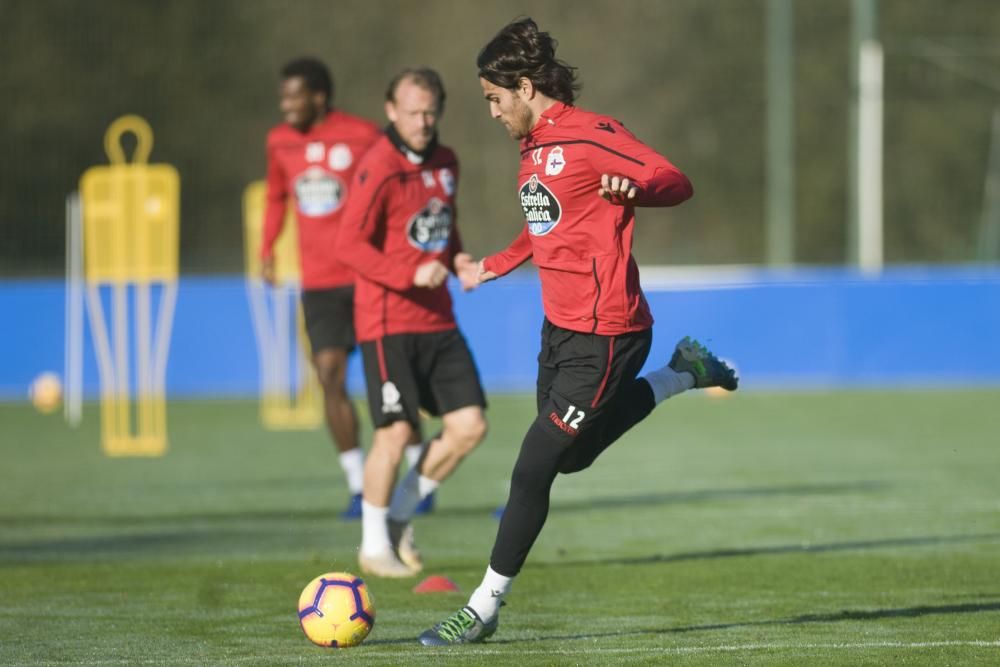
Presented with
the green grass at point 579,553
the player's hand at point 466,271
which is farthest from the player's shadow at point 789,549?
the player's hand at point 466,271

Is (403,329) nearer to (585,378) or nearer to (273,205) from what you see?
(585,378)

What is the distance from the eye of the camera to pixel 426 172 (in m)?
8.09

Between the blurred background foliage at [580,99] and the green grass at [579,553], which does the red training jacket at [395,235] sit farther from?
the blurred background foliage at [580,99]

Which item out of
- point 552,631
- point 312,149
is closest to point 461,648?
point 552,631

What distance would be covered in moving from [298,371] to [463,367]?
1356cm

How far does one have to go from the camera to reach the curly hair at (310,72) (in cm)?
1047

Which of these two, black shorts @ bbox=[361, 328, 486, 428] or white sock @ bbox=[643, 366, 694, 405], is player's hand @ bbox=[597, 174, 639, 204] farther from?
black shorts @ bbox=[361, 328, 486, 428]

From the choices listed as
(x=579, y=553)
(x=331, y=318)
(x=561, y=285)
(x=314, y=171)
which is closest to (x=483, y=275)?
(x=561, y=285)

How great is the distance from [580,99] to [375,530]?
23774mm

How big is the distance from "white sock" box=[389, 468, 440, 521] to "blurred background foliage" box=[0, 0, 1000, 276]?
1848 cm

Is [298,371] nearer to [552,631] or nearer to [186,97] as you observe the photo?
[186,97]

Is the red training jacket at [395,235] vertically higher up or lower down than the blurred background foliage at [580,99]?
lower down

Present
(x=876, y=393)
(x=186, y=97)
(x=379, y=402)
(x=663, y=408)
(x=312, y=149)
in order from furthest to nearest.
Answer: (x=186, y=97) < (x=876, y=393) < (x=663, y=408) < (x=312, y=149) < (x=379, y=402)

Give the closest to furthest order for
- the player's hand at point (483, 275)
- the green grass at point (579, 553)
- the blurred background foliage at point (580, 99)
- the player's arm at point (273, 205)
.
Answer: the green grass at point (579, 553) → the player's hand at point (483, 275) → the player's arm at point (273, 205) → the blurred background foliage at point (580, 99)
